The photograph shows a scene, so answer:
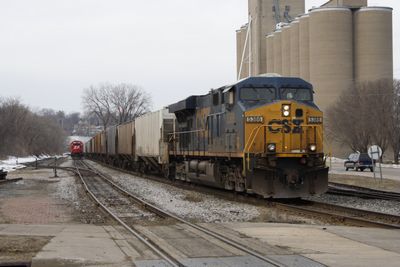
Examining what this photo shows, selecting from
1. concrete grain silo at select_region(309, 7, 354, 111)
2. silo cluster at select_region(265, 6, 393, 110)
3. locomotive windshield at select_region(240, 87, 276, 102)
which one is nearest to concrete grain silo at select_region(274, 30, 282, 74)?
silo cluster at select_region(265, 6, 393, 110)

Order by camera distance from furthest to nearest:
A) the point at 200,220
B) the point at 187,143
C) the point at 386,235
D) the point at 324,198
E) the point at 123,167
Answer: the point at 123,167 → the point at 187,143 → the point at 324,198 → the point at 200,220 → the point at 386,235

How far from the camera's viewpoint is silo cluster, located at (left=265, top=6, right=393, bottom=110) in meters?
83.6

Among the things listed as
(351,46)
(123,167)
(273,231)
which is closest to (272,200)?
(273,231)

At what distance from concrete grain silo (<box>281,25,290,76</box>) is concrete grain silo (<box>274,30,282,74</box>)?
2.12m

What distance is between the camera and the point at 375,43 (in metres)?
83.9

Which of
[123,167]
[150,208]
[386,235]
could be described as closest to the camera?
[386,235]

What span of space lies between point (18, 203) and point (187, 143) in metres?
8.78

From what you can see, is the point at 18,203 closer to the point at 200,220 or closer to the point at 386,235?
the point at 200,220

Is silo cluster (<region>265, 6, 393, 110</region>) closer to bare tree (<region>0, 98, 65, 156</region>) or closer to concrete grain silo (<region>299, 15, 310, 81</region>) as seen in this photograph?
concrete grain silo (<region>299, 15, 310, 81</region>)

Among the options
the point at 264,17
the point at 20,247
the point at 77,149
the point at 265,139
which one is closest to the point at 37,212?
the point at 20,247

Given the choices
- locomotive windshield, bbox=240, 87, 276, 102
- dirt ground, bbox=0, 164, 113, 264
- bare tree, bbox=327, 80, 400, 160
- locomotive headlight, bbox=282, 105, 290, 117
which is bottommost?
dirt ground, bbox=0, 164, 113, 264

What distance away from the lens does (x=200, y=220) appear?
43.3ft

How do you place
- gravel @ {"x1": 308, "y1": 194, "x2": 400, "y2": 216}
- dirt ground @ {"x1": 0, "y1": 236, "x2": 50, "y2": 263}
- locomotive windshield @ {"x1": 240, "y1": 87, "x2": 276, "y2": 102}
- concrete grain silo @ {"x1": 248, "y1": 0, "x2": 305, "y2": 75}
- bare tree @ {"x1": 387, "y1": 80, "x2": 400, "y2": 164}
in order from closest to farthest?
1. dirt ground @ {"x1": 0, "y1": 236, "x2": 50, "y2": 263}
2. gravel @ {"x1": 308, "y1": 194, "x2": 400, "y2": 216}
3. locomotive windshield @ {"x1": 240, "y1": 87, "x2": 276, "y2": 102}
4. bare tree @ {"x1": 387, "y1": 80, "x2": 400, "y2": 164}
5. concrete grain silo @ {"x1": 248, "y1": 0, "x2": 305, "y2": 75}

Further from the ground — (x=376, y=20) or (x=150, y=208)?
(x=376, y=20)
